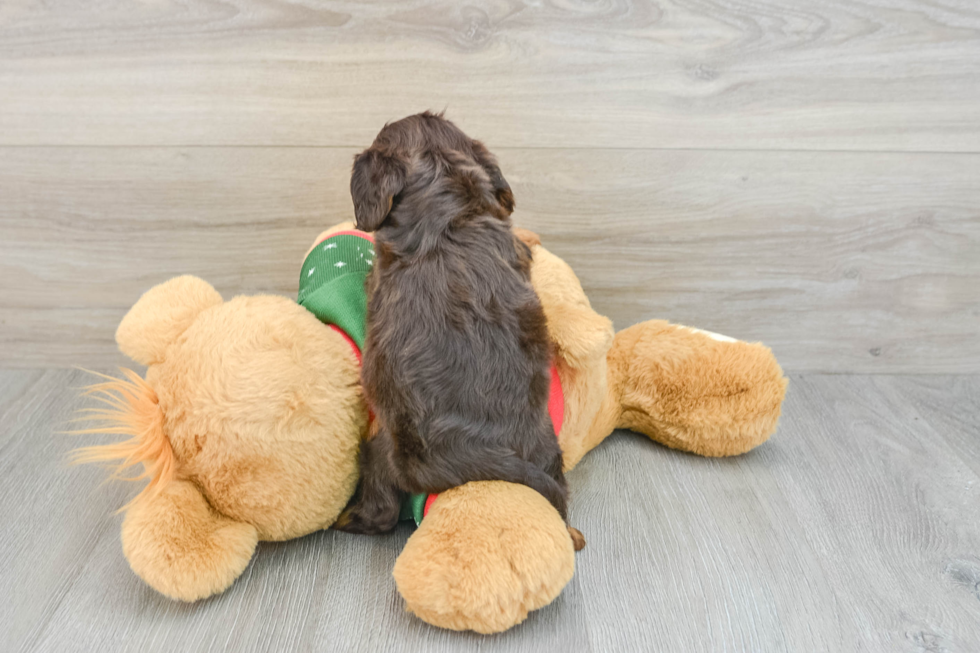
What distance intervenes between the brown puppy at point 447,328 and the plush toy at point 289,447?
0.05 m

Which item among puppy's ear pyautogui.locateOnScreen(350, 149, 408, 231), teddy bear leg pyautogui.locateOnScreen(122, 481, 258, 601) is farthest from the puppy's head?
teddy bear leg pyautogui.locateOnScreen(122, 481, 258, 601)

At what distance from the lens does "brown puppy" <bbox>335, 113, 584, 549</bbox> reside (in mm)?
755

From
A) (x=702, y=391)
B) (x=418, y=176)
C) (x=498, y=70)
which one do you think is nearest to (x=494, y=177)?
(x=418, y=176)

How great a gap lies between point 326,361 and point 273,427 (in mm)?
94

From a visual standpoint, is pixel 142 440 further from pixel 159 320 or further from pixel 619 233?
pixel 619 233

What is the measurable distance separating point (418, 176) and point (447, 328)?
0.17 m

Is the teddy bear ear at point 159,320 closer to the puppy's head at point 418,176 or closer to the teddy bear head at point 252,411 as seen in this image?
the teddy bear head at point 252,411

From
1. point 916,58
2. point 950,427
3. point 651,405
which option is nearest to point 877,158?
point 916,58

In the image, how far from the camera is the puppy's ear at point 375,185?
0.77 meters

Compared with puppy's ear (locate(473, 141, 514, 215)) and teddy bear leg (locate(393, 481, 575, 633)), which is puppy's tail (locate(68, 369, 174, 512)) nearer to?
teddy bear leg (locate(393, 481, 575, 633))

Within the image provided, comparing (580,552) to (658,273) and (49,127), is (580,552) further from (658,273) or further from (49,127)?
(49,127)

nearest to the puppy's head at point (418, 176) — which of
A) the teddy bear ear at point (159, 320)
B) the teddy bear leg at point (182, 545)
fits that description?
the teddy bear ear at point (159, 320)

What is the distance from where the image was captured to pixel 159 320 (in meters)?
0.86

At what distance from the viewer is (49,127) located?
1.13m
